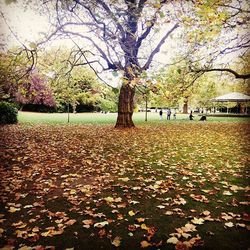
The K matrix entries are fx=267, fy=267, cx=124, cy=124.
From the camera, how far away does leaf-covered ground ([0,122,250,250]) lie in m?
3.78

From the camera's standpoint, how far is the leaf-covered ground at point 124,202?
378cm

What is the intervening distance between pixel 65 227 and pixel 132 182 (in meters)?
2.60

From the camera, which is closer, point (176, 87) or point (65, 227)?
point (65, 227)

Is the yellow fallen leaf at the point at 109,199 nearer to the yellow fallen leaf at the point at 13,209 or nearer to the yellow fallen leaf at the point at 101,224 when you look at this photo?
the yellow fallen leaf at the point at 101,224

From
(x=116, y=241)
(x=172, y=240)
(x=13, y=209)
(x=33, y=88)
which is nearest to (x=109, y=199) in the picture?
(x=116, y=241)

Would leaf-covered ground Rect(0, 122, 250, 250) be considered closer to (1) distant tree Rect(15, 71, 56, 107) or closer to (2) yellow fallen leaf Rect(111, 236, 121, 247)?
(2) yellow fallen leaf Rect(111, 236, 121, 247)

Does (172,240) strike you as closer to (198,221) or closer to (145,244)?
(145,244)

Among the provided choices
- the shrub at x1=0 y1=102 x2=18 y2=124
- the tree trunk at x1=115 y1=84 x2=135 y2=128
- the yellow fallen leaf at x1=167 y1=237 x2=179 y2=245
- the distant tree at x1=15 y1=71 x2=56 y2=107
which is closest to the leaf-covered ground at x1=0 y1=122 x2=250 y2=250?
the yellow fallen leaf at x1=167 y1=237 x2=179 y2=245

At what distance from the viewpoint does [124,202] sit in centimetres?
516

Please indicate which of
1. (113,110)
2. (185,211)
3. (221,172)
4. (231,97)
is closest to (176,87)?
(221,172)

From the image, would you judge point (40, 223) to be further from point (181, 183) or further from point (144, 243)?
point (181, 183)

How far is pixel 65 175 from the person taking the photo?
7188 millimetres

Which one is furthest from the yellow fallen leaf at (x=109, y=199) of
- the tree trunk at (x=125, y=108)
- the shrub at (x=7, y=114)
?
the shrub at (x=7, y=114)

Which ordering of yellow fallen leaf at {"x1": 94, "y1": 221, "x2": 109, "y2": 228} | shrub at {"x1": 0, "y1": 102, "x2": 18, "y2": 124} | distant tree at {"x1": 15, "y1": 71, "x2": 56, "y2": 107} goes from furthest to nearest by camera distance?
shrub at {"x1": 0, "y1": 102, "x2": 18, "y2": 124}, distant tree at {"x1": 15, "y1": 71, "x2": 56, "y2": 107}, yellow fallen leaf at {"x1": 94, "y1": 221, "x2": 109, "y2": 228}
